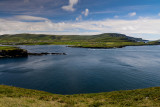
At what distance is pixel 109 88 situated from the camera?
4178 centimetres

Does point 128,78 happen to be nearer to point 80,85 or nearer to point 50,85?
point 80,85

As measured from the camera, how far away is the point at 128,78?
51.7 m

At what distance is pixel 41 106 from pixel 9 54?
122 metres

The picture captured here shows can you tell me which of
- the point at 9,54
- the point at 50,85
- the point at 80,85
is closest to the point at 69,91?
the point at 80,85

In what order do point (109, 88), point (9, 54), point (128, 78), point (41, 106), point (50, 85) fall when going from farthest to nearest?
point (9, 54) → point (128, 78) → point (50, 85) → point (109, 88) → point (41, 106)

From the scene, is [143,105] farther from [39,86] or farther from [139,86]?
[39,86]

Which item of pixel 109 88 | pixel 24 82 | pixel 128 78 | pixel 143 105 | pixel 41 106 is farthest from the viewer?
pixel 128 78

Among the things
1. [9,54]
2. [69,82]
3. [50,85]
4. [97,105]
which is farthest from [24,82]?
→ [9,54]

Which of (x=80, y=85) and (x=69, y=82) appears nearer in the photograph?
(x=80, y=85)

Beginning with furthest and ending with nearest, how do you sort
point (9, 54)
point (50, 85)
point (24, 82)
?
point (9, 54)
point (24, 82)
point (50, 85)

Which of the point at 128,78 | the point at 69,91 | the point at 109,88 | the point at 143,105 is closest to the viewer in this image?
the point at 143,105

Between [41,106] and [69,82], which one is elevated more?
[41,106]

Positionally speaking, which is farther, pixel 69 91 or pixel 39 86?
pixel 39 86

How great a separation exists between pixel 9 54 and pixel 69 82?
10103 cm
